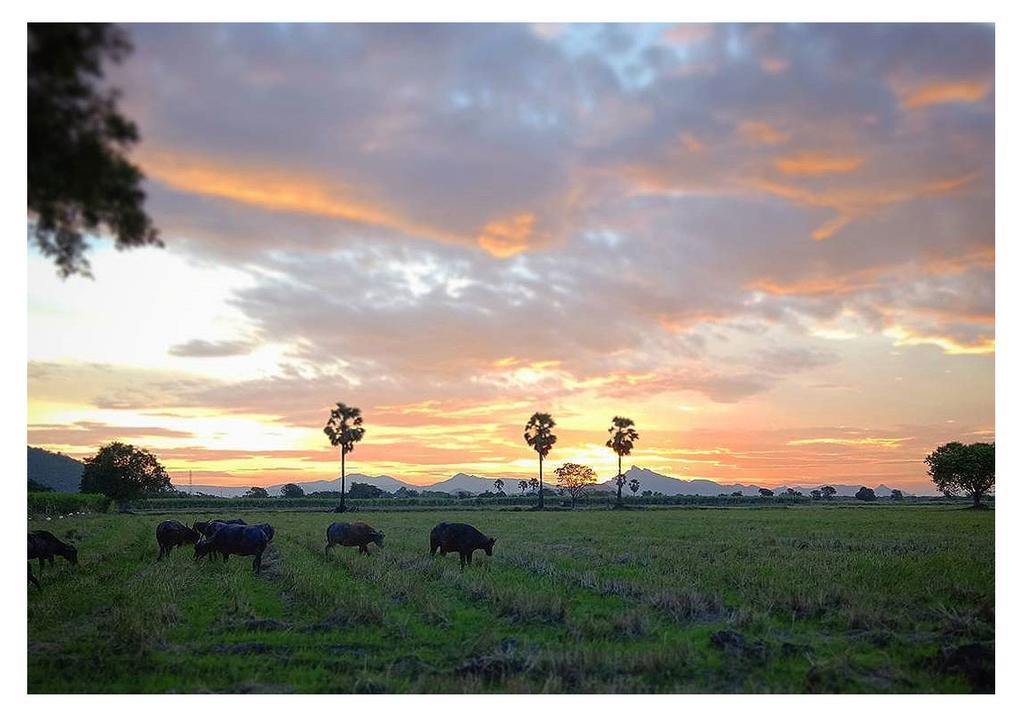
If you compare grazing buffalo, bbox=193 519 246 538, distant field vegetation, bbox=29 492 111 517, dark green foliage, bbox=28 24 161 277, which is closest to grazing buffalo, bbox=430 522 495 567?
grazing buffalo, bbox=193 519 246 538

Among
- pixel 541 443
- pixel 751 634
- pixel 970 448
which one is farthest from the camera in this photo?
pixel 541 443

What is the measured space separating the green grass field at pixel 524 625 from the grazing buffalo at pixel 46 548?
0.60m

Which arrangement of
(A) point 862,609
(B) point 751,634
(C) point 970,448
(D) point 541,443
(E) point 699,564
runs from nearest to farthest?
(B) point 751,634 → (A) point 862,609 → (E) point 699,564 → (C) point 970,448 → (D) point 541,443

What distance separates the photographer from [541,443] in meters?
94.4

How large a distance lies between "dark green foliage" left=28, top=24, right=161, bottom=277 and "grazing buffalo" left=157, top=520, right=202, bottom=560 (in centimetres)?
1936

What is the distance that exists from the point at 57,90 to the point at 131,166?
1662 mm

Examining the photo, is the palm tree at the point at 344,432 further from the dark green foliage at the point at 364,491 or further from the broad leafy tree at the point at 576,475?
the broad leafy tree at the point at 576,475

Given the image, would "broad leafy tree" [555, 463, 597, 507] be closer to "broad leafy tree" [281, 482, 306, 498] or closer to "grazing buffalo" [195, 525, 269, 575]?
"broad leafy tree" [281, 482, 306, 498]

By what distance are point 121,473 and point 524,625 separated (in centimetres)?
8199

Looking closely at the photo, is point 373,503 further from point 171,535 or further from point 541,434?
point 171,535

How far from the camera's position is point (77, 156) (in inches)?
414
